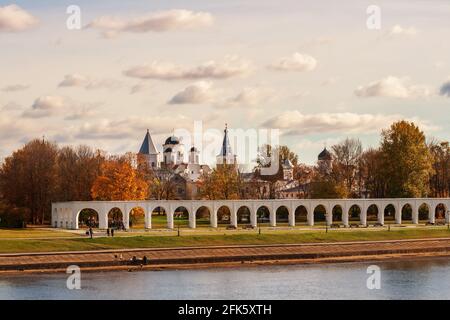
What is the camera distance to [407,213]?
116m

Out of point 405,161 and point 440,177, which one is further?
point 440,177

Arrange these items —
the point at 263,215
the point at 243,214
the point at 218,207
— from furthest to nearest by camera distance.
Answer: the point at 243,214, the point at 263,215, the point at 218,207

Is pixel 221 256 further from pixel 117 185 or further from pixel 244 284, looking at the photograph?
pixel 117 185

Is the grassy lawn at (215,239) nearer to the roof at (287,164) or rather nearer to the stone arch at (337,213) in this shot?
the stone arch at (337,213)

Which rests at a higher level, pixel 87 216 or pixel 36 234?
pixel 87 216

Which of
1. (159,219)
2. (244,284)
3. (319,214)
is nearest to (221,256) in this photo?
(244,284)

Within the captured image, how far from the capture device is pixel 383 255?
267 feet

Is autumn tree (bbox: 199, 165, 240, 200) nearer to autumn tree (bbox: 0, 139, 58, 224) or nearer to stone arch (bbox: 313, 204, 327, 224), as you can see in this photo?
stone arch (bbox: 313, 204, 327, 224)

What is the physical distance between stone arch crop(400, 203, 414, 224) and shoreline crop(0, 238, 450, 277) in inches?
926

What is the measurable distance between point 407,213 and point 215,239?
132 feet

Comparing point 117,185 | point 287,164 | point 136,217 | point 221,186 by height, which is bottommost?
point 136,217

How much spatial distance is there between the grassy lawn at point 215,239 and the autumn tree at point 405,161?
14792 mm
